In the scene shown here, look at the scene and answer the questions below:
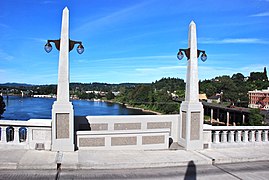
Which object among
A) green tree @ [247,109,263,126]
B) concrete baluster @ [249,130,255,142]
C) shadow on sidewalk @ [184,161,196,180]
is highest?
concrete baluster @ [249,130,255,142]

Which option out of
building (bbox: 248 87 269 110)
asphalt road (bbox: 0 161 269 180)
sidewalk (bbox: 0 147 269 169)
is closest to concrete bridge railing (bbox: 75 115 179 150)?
sidewalk (bbox: 0 147 269 169)

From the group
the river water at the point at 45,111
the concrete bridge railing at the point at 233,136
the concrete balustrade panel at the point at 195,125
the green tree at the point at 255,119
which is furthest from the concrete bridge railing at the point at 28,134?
the green tree at the point at 255,119

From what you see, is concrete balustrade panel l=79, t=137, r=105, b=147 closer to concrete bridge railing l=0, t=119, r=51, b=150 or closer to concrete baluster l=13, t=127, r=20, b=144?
concrete bridge railing l=0, t=119, r=51, b=150

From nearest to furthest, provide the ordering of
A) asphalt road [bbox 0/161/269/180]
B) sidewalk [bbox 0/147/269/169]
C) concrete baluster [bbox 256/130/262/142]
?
1. asphalt road [bbox 0/161/269/180]
2. sidewalk [bbox 0/147/269/169]
3. concrete baluster [bbox 256/130/262/142]

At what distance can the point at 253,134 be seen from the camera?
1159 cm

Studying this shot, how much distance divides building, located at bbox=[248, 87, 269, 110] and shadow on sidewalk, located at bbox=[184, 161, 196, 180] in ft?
361

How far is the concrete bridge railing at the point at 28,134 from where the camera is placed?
921 centimetres

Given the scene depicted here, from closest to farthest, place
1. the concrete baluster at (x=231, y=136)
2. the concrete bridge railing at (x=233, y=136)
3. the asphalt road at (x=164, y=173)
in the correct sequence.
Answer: the asphalt road at (x=164, y=173), the concrete bridge railing at (x=233, y=136), the concrete baluster at (x=231, y=136)

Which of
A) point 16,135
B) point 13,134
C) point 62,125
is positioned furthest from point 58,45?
point 13,134

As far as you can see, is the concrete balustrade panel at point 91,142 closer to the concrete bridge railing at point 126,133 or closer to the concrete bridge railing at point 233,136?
the concrete bridge railing at point 126,133

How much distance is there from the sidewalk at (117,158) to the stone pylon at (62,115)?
38cm

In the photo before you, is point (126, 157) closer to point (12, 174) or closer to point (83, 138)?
point (83, 138)

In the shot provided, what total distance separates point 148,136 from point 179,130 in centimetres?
165

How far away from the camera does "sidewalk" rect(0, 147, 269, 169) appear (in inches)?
307
